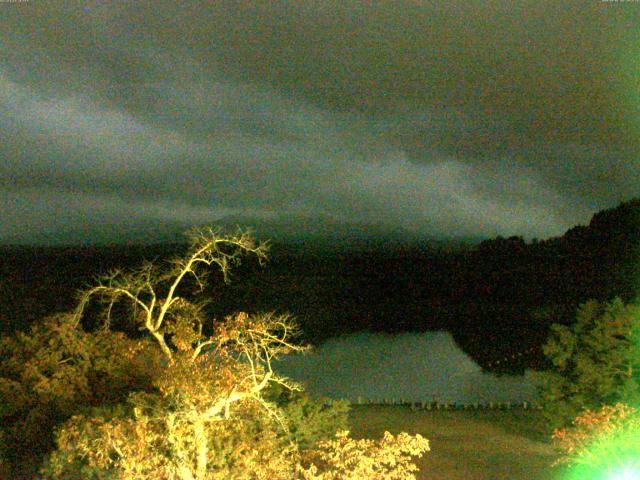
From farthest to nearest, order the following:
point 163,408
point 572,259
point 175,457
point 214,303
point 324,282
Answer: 1. point 324,282
2. point 572,259
3. point 214,303
4. point 163,408
5. point 175,457

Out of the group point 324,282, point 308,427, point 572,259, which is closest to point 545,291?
point 572,259

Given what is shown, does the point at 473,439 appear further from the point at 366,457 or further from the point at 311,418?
the point at 366,457

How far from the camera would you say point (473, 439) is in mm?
15031

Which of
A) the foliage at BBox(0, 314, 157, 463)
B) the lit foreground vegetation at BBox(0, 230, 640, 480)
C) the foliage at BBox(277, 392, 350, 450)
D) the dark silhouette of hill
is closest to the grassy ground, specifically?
the lit foreground vegetation at BBox(0, 230, 640, 480)

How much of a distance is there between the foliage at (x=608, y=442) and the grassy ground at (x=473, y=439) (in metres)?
1.31

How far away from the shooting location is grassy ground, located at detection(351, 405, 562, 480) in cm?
1231

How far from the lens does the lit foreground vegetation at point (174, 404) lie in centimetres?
821

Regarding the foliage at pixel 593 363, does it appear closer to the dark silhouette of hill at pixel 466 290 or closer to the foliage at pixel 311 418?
the foliage at pixel 311 418

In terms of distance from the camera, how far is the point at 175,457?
26.9 ft

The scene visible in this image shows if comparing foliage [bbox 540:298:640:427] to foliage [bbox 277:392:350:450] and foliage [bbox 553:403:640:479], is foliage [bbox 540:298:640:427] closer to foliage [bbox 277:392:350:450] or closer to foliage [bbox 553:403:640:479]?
foliage [bbox 553:403:640:479]

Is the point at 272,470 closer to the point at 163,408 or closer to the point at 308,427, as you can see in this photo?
the point at 163,408

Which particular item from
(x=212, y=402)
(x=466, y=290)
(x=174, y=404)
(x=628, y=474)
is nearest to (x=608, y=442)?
(x=628, y=474)

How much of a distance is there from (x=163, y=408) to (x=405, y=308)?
44394 millimetres

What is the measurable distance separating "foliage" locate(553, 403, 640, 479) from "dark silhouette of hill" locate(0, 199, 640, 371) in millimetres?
19082
